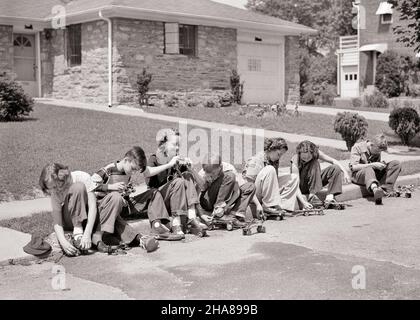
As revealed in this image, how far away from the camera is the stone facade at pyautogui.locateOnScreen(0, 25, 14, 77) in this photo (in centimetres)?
2339

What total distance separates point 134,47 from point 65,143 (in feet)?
30.9

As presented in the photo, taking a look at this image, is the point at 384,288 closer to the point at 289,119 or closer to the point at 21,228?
the point at 21,228

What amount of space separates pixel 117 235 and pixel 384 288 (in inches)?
113

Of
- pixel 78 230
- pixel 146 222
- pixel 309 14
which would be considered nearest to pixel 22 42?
pixel 146 222

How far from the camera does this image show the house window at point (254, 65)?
25.8 m

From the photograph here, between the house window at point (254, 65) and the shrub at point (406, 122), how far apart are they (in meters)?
11.2


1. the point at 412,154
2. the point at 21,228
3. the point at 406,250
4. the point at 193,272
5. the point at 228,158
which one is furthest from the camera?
the point at 412,154

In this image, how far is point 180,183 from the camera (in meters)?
7.40

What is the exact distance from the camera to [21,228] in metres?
7.43

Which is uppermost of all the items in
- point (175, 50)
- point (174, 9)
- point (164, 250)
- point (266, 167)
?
point (174, 9)

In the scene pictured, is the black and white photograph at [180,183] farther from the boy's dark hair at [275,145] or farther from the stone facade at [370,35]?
the stone facade at [370,35]

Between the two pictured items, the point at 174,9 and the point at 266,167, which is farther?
the point at 174,9

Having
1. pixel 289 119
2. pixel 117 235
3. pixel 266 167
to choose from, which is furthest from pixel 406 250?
pixel 289 119

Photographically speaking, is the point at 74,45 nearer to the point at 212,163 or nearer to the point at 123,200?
the point at 212,163
